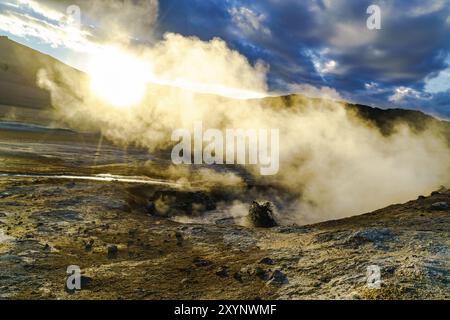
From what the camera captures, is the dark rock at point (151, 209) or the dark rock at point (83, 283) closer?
the dark rock at point (83, 283)

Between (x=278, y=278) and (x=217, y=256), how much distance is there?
7.33ft

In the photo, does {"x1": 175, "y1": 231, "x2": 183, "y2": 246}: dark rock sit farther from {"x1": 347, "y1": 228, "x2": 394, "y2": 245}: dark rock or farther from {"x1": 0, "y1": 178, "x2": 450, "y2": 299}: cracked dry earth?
{"x1": 347, "y1": 228, "x2": 394, "y2": 245}: dark rock

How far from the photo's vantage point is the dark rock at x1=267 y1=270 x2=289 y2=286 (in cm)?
775

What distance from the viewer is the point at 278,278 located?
7918mm

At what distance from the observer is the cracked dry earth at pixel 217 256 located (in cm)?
735

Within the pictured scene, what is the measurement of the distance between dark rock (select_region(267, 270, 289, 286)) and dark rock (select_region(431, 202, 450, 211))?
281 inches

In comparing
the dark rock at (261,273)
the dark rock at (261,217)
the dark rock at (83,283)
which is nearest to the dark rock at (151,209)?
the dark rock at (261,217)

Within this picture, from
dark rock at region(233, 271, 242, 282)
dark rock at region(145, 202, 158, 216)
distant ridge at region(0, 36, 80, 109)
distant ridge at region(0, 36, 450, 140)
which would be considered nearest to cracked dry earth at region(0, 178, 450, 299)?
dark rock at region(233, 271, 242, 282)

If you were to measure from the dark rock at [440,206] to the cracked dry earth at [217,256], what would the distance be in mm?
53

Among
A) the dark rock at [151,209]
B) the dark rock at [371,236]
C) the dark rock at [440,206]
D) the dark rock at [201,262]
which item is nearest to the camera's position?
the dark rock at [201,262]

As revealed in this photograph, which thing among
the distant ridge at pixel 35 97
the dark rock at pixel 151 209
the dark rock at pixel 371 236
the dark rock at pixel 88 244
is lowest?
the dark rock at pixel 88 244

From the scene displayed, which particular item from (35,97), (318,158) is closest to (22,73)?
(35,97)

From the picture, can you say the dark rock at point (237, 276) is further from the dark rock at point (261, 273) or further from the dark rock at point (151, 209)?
the dark rock at point (151, 209)
